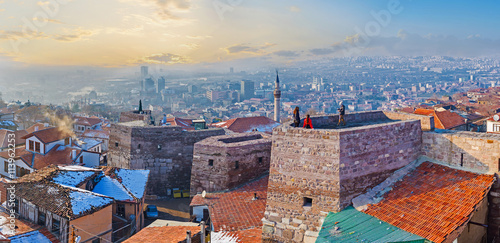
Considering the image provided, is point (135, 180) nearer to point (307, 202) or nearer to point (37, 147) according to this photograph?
point (307, 202)

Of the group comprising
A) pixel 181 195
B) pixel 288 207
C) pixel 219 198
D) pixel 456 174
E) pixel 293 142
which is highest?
pixel 293 142

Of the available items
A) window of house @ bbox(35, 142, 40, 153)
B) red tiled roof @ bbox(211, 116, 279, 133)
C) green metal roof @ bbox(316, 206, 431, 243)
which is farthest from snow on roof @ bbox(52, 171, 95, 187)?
red tiled roof @ bbox(211, 116, 279, 133)

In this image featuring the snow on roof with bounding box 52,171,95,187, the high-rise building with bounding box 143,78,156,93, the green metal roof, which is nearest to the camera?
the green metal roof

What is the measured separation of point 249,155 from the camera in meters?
16.6

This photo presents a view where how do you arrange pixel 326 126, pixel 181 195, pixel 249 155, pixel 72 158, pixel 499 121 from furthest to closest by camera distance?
pixel 499 121, pixel 72 158, pixel 181 195, pixel 249 155, pixel 326 126

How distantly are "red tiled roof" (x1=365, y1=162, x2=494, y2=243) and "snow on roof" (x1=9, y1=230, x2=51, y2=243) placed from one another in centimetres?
1037

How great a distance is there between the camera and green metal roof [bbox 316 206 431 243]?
26.0 ft

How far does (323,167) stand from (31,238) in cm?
980

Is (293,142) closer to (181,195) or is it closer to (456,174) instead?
(456,174)

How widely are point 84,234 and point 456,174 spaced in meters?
11.8

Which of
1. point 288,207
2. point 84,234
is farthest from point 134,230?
point 288,207

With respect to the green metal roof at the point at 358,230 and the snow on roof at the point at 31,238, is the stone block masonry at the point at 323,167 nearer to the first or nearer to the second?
the green metal roof at the point at 358,230

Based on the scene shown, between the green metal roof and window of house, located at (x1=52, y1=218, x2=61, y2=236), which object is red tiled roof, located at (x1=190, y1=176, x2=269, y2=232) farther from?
window of house, located at (x1=52, y1=218, x2=61, y2=236)

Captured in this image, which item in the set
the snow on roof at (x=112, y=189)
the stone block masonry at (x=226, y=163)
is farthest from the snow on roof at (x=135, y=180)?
the stone block masonry at (x=226, y=163)
